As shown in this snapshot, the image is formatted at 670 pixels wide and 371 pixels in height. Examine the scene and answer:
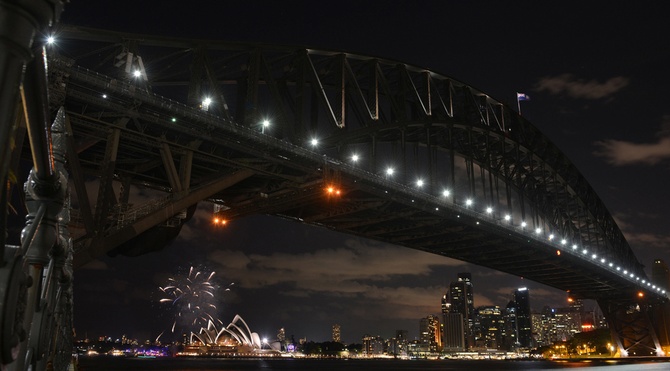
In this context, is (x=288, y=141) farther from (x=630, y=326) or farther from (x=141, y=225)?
(x=630, y=326)

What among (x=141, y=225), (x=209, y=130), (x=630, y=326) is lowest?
(x=630, y=326)

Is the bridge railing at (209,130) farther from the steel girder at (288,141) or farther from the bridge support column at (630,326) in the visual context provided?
the bridge support column at (630,326)

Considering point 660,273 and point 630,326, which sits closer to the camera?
point 630,326

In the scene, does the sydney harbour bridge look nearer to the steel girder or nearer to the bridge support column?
the steel girder

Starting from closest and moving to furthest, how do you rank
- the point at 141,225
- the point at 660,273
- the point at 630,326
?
1. the point at 141,225
2. the point at 630,326
3. the point at 660,273

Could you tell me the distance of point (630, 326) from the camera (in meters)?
105

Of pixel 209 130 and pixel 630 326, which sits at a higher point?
pixel 209 130

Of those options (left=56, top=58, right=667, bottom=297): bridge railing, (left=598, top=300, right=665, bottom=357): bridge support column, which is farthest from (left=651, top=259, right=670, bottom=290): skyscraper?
(left=56, top=58, right=667, bottom=297): bridge railing

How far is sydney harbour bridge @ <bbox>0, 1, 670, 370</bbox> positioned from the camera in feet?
14.4

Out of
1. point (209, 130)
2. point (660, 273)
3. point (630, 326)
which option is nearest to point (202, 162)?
point (209, 130)

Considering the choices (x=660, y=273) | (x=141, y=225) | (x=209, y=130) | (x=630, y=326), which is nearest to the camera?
(x=141, y=225)

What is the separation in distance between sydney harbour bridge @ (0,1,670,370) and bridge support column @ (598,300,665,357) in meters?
22.9

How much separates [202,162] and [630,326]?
97716mm

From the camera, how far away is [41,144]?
3.92 meters
